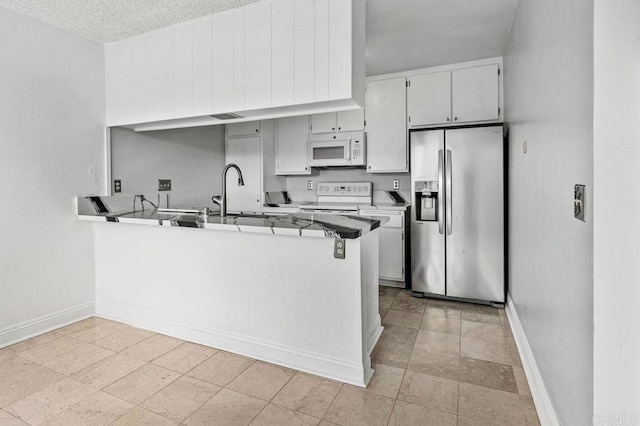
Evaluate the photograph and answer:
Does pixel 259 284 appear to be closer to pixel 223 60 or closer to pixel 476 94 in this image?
pixel 223 60

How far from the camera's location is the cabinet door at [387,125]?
3.98 m

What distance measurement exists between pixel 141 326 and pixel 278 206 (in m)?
2.09

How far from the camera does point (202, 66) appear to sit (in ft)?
8.43

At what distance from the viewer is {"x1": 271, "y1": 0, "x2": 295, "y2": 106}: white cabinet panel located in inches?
88.0

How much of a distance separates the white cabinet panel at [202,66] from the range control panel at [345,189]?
2.26 m

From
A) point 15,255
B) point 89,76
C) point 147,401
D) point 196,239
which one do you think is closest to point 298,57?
point 196,239

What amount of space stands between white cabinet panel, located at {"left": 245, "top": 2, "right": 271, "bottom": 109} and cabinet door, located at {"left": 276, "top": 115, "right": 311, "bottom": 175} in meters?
2.10

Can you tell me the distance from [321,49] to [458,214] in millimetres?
2081

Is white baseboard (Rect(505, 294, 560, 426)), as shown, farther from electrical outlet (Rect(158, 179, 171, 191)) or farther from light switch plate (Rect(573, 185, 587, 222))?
electrical outlet (Rect(158, 179, 171, 191))

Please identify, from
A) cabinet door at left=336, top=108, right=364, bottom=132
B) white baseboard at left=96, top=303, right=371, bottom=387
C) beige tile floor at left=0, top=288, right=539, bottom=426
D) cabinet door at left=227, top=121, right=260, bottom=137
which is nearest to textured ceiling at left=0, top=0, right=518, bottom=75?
cabinet door at left=336, top=108, right=364, bottom=132

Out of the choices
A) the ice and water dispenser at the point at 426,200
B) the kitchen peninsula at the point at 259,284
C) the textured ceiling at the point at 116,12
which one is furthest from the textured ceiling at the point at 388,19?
the kitchen peninsula at the point at 259,284

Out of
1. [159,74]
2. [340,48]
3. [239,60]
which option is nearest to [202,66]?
[239,60]

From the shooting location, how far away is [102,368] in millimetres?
2137

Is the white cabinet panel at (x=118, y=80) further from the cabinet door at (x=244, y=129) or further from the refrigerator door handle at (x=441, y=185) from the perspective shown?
the refrigerator door handle at (x=441, y=185)
